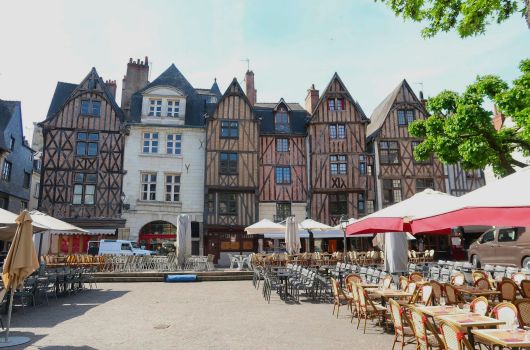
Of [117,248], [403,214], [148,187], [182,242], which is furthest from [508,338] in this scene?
[148,187]

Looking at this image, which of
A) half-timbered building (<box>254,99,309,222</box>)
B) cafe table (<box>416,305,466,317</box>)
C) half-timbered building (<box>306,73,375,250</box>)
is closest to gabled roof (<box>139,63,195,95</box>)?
half-timbered building (<box>254,99,309,222</box>)

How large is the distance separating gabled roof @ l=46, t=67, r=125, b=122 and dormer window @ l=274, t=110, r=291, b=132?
9488 mm

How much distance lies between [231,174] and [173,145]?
4103mm

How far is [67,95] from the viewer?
23625 mm

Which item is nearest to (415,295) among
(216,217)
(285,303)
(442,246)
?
(285,303)

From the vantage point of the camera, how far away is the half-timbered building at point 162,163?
21766 mm

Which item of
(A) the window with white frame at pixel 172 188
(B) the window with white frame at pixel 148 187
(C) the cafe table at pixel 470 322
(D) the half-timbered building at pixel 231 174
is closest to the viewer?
(C) the cafe table at pixel 470 322

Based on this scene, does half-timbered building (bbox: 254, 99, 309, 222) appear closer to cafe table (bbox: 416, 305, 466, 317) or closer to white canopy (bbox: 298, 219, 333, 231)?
white canopy (bbox: 298, 219, 333, 231)

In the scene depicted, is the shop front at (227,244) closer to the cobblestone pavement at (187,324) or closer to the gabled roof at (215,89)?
the cobblestone pavement at (187,324)

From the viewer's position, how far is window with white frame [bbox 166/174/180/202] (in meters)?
22.5

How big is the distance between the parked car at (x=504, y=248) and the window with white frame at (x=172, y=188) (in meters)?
15.7

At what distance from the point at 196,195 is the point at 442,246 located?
15.3 meters

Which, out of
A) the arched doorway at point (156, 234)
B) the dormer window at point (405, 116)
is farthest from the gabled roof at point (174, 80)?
the dormer window at point (405, 116)

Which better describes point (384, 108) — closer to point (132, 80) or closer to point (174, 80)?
point (174, 80)
